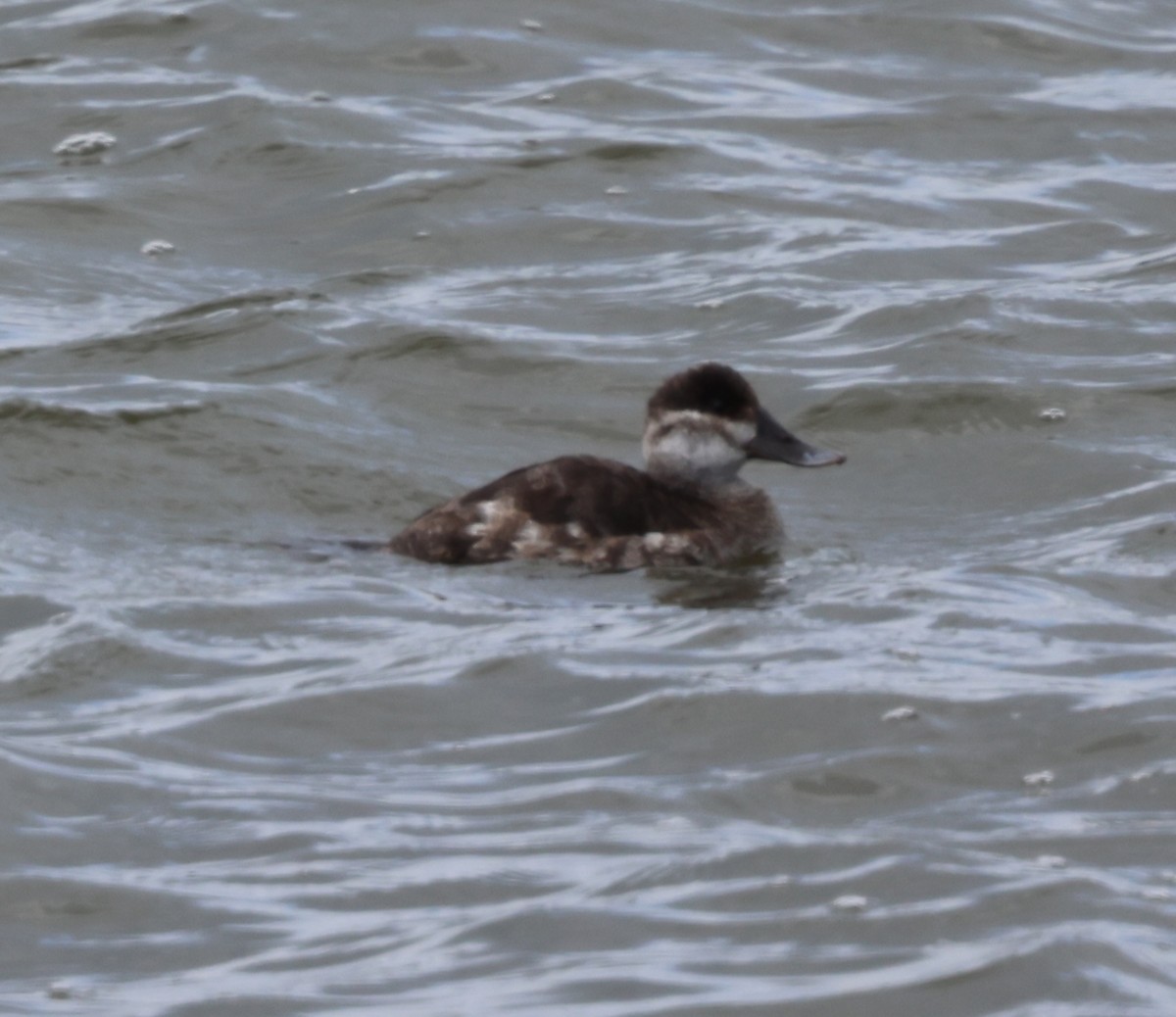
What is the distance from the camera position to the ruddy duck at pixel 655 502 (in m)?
8.61

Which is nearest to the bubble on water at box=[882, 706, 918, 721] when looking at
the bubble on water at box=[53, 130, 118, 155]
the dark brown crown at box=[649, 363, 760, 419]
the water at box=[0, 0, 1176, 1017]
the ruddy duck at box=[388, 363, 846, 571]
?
the water at box=[0, 0, 1176, 1017]

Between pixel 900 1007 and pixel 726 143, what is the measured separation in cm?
1003

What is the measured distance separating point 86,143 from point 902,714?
338 inches

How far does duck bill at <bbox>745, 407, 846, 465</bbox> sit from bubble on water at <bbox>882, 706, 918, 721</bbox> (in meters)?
2.77

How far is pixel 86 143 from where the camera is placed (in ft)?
46.3

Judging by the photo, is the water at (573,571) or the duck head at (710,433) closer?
the water at (573,571)

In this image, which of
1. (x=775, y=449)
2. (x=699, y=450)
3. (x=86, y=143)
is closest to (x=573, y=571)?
(x=699, y=450)

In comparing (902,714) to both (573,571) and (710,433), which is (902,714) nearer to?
(573,571)

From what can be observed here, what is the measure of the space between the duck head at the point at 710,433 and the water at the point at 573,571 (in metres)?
0.35

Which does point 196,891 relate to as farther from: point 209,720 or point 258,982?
point 209,720

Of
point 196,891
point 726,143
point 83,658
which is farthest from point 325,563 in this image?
point 726,143

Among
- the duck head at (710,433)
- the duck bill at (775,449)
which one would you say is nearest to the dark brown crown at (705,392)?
the duck head at (710,433)

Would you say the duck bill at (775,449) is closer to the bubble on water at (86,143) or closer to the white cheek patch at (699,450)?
the white cheek patch at (699,450)

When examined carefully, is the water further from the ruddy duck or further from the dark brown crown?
the dark brown crown
